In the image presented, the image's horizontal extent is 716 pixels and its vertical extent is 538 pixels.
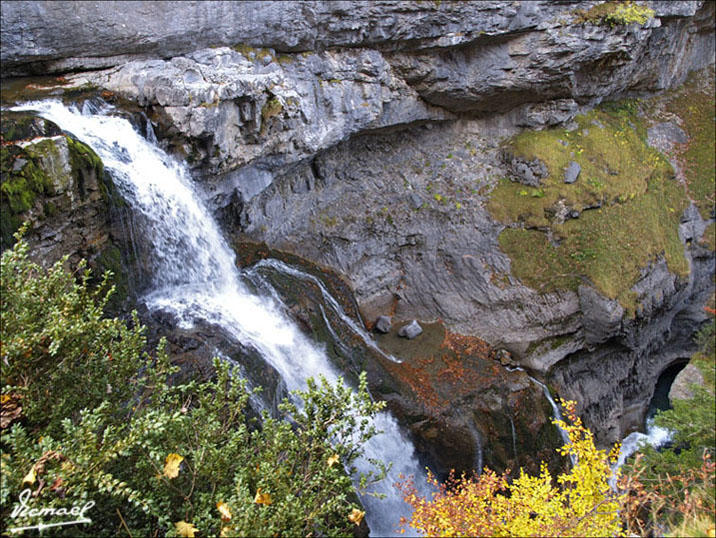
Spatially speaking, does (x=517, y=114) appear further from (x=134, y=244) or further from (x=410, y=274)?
(x=134, y=244)

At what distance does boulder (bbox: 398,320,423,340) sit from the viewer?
50.9 ft

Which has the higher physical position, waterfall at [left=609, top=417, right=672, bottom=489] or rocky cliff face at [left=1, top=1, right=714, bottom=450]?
rocky cliff face at [left=1, top=1, right=714, bottom=450]

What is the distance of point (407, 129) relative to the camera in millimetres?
17969

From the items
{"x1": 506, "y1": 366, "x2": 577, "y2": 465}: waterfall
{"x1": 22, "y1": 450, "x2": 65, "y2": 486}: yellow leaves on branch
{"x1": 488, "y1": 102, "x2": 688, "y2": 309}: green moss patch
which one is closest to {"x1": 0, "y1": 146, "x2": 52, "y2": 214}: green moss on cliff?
{"x1": 22, "y1": 450, "x2": 65, "y2": 486}: yellow leaves on branch

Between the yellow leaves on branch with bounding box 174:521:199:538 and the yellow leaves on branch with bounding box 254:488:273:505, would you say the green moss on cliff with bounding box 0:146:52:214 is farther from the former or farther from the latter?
the yellow leaves on branch with bounding box 254:488:273:505

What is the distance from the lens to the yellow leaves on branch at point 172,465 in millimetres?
4135

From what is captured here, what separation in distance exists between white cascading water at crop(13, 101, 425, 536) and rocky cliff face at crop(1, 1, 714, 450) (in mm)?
984

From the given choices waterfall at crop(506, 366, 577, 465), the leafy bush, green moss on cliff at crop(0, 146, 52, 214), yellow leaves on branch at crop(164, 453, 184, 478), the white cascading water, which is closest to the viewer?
the leafy bush

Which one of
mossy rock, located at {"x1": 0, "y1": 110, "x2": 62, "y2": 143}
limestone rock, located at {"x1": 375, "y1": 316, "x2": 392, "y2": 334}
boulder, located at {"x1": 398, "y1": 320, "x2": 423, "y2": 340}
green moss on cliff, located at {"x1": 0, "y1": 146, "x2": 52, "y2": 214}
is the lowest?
boulder, located at {"x1": 398, "y1": 320, "x2": 423, "y2": 340}

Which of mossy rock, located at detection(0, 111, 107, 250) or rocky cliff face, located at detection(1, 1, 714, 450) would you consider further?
rocky cliff face, located at detection(1, 1, 714, 450)

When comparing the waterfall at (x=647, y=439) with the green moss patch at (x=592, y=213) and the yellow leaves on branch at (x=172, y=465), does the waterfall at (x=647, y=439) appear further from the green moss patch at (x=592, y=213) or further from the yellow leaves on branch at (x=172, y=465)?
the yellow leaves on branch at (x=172, y=465)

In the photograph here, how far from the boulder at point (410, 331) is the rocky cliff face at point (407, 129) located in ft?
3.28

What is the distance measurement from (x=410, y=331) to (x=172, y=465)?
38.9 feet

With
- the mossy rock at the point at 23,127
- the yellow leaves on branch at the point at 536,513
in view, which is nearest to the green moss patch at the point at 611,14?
the yellow leaves on branch at the point at 536,513
